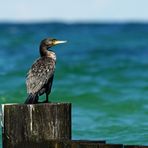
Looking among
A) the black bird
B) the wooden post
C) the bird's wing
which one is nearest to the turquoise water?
the black bird

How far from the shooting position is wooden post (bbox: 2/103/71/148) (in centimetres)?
1149

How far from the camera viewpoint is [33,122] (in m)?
11.5

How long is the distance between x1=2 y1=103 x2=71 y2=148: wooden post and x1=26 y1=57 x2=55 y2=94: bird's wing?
87 centimetres

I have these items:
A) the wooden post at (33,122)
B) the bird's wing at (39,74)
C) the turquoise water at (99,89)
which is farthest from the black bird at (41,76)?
the turquoise water at (99,89)

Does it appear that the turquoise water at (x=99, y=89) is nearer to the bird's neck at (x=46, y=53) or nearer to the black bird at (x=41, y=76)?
the bird's neck at (x=46, y=53)

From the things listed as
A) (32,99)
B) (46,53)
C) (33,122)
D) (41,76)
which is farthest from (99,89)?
(33,122)

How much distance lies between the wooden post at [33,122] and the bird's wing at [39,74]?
0.87 meters

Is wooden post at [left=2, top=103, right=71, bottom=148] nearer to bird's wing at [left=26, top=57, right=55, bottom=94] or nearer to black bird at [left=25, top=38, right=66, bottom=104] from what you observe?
black bird at [left=25, top=38, right=66, bottom=104]

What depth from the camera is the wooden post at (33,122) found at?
1149 centimetres

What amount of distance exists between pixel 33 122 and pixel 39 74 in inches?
50.1

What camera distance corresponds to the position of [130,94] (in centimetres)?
2373

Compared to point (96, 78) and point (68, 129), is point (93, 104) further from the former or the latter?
point (68, 129)

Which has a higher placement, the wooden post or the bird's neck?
the bird's neck

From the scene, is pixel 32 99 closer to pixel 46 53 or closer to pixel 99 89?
pixel 46 53
